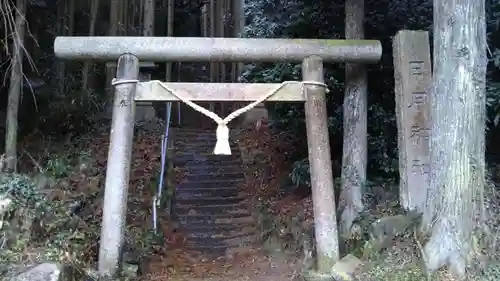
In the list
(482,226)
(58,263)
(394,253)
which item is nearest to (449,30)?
(482,226)

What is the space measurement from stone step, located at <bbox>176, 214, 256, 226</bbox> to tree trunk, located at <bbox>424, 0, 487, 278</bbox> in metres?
4.39

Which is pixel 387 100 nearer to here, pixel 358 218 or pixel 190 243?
pixel 358 218

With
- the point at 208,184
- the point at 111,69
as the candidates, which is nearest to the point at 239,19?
the point at 111,69

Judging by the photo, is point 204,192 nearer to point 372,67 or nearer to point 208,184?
point 208,184

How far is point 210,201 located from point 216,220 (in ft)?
1.99

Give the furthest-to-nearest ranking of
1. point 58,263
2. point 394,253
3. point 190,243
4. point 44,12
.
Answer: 1. point 44,12
2. point 190,243
3. point 394,253
4. point 58,263

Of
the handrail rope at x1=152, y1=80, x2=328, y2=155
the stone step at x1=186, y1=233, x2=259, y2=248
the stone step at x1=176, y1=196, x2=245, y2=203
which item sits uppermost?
the handrail rope at x1=152, y1=80, x2=328, y2=155

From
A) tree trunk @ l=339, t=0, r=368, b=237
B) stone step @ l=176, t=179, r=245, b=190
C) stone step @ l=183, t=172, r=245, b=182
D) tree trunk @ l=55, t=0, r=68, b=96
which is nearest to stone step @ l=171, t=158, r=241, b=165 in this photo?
stone step @ l=183, t=172, r=245, b=182

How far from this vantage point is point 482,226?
4.92m

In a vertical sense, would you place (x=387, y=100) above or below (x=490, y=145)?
above

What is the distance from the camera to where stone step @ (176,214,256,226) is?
903 cm

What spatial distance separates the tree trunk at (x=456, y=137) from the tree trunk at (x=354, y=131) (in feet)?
5.29

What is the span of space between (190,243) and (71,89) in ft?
18.3

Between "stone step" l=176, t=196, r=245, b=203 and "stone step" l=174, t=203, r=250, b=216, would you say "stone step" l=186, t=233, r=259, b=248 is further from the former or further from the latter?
"stone step" l=176, t=196, r=245, b=203
